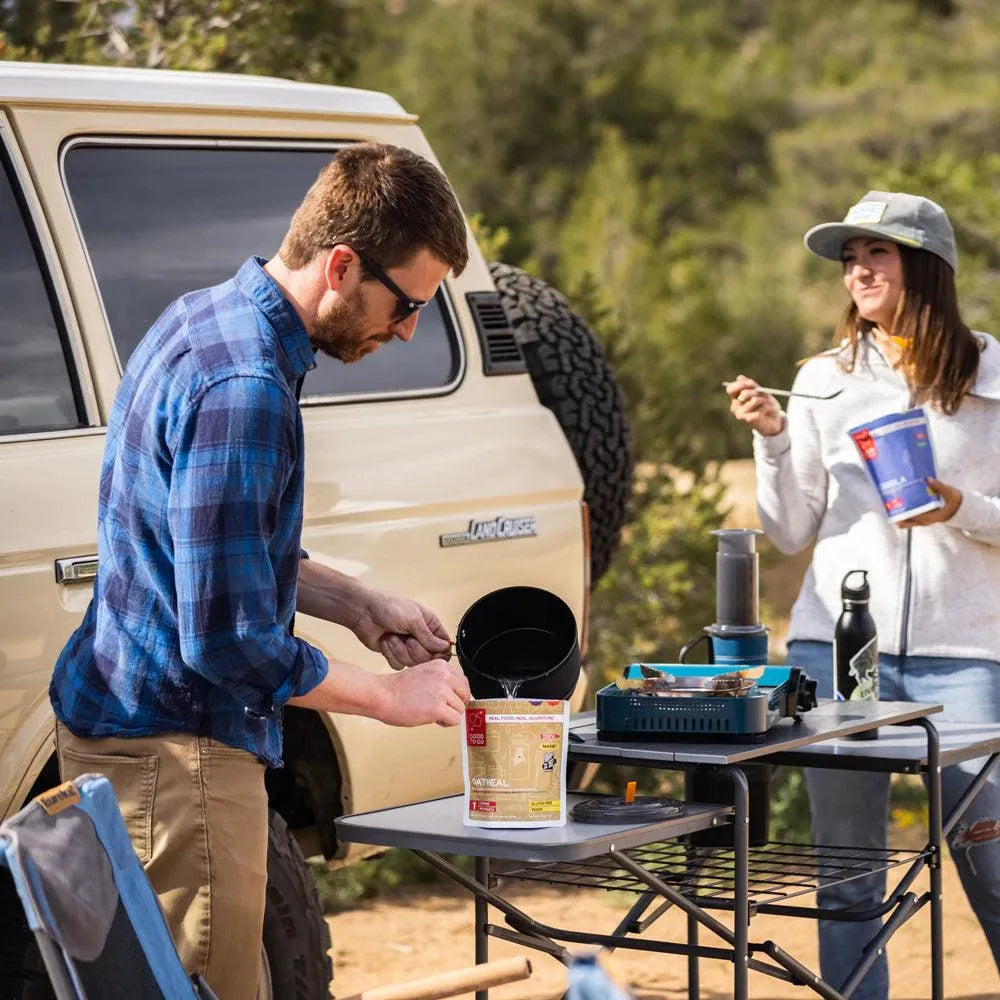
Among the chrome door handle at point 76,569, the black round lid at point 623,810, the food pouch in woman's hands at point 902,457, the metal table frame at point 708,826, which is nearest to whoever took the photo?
the metal table frame at point 708,826

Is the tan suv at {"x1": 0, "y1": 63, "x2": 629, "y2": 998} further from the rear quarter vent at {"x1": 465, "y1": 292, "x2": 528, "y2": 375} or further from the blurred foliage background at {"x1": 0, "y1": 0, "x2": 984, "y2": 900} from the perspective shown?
the blurred foliage background at {"x1": 0, "y1": 0, "x2": 984, "y2": 900}

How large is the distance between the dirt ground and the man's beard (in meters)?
2.81

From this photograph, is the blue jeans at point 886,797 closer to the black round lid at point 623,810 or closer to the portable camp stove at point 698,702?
the portable camp stove at point 698,702

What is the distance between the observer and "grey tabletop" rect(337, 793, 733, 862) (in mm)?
2887

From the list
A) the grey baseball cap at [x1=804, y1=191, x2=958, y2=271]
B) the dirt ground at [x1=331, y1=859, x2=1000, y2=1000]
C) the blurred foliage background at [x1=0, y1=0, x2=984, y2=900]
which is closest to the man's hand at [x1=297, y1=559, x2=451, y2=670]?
the grey baseball cap at [x1=804, y1=191, x2=958, y2=271]

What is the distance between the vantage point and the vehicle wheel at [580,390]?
185 inches

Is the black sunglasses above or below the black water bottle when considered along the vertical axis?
above

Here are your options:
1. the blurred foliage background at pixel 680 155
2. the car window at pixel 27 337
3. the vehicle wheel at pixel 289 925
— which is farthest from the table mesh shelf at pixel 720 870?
the blurred foliage background at pixel 680 155

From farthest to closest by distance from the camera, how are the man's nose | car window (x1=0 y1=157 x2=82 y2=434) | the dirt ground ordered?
the dirt ground → car window (x1=0 y1=157 x2=82 y2=434) → the man's nose

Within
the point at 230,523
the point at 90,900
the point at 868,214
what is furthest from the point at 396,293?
the point at 868,214

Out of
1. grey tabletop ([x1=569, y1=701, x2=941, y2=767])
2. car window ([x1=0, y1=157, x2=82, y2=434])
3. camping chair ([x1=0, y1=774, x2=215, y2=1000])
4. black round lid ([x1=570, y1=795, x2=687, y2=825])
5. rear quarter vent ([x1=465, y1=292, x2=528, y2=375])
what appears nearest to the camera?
camping chair ([x1=0, y1=774, x2=215, y2=1000])

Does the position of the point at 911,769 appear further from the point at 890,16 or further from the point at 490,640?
the point at 890,16

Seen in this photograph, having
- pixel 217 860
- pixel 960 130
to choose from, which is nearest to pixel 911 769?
pixel 217 860

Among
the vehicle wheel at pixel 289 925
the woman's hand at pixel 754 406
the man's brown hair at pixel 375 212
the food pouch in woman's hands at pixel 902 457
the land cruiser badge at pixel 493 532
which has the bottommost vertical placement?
the vehicle wheel at pixel 289 925
